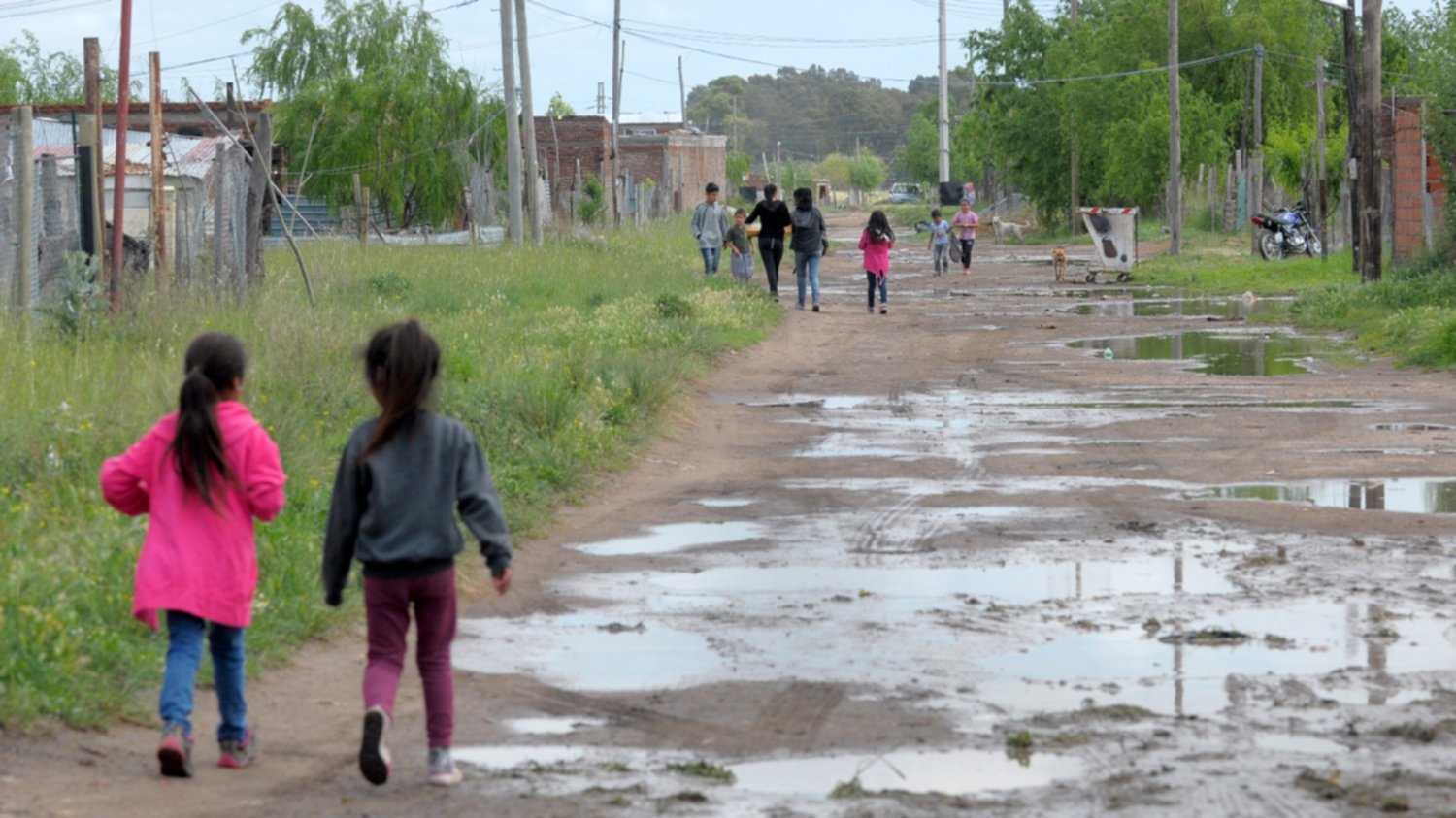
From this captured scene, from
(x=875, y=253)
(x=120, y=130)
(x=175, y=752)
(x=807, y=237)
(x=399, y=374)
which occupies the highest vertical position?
(x=120, y=130)

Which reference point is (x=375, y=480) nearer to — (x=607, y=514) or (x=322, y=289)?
(x=607, y=514)

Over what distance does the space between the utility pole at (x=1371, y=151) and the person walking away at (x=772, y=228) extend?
8.14 metres

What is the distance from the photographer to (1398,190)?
29656mm

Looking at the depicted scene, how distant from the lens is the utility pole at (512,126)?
113ft

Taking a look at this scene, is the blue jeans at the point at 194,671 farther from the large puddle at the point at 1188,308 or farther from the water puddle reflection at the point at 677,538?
the large puddle at the point at 1188,308

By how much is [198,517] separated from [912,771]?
2329mm

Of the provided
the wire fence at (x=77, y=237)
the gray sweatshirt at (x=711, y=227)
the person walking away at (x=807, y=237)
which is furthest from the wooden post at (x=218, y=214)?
the gray sweatshirt at (x=711, y=227)

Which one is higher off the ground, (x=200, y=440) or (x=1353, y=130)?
(x=1353, y=130)

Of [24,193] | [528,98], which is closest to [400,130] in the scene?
[528,98]

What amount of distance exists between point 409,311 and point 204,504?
13981 millimetres

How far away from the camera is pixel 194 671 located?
585 centimetres

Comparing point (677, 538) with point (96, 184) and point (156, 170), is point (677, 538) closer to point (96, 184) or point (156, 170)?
point (96, 184)

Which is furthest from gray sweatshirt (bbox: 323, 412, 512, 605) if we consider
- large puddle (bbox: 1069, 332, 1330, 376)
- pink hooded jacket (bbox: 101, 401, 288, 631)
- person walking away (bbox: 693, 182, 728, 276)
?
person walking away (bbox: 693, 182, 728, 276)

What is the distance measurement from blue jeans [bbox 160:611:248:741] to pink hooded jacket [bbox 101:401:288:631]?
71mm
